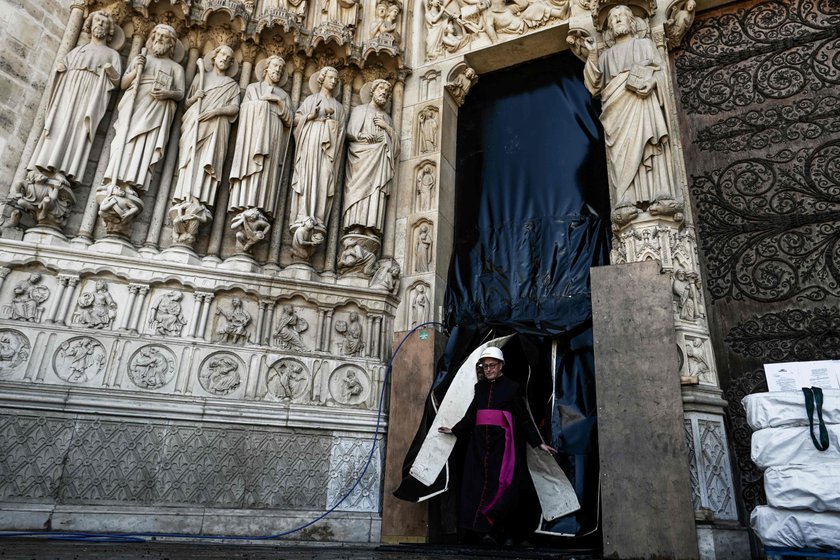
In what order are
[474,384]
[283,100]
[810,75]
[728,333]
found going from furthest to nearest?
[283,100] < [810,75] < [728,333] < [474,384]

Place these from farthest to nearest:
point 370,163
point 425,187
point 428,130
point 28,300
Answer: point 428,130 → point 425,187 → point 370,163 → point 28,300

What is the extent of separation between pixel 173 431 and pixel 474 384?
2663 mm

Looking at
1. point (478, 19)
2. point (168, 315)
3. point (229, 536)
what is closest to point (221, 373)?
point (168, 315)

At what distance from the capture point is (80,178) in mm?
5957

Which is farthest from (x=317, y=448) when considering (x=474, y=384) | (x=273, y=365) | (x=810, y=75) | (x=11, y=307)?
(x=810, y=75)

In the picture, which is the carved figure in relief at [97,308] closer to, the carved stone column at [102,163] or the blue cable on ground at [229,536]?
the carved stone column at [102,163]

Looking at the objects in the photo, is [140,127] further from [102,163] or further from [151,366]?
[151,366]

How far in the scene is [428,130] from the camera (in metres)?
7.26

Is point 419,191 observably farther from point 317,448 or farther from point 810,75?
point 810,75

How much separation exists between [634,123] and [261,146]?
377 cm

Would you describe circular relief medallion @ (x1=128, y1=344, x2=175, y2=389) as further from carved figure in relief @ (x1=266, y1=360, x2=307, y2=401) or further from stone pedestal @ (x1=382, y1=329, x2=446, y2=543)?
stone pedestal @ (x1=382, y1=329, x2=446, y2=543)

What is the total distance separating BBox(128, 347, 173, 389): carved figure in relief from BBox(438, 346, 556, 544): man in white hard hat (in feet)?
8.55

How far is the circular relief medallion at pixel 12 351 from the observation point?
5137 mm

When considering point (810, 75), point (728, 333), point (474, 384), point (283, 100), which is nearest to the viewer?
point (474, 384)
